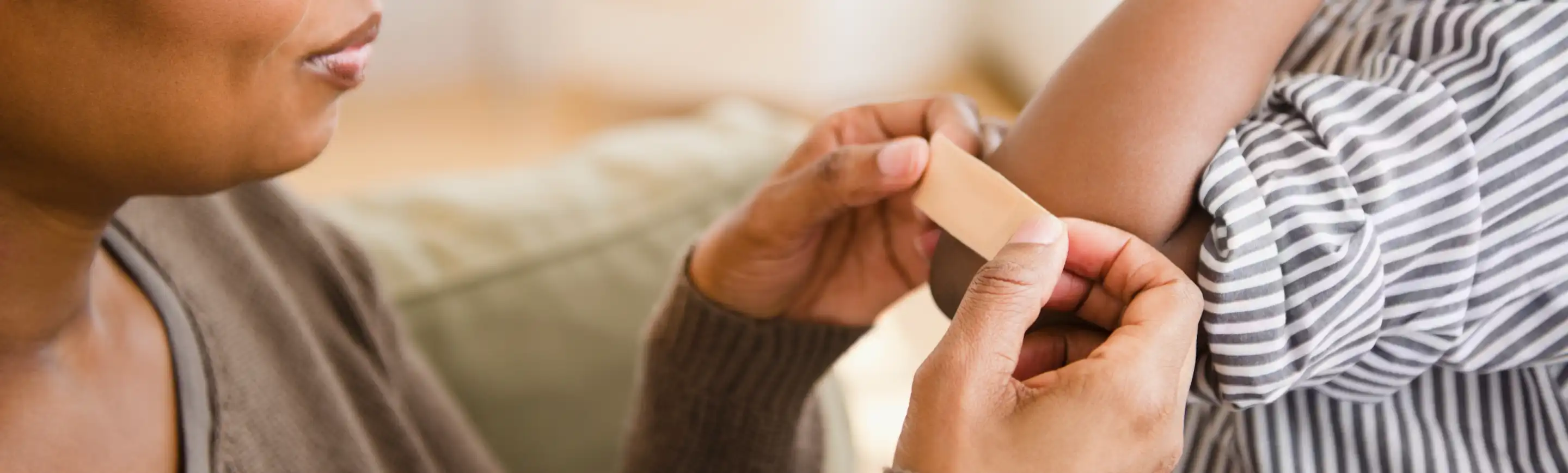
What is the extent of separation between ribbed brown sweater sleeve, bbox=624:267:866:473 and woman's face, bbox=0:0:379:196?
300 millimetres

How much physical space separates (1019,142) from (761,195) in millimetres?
204

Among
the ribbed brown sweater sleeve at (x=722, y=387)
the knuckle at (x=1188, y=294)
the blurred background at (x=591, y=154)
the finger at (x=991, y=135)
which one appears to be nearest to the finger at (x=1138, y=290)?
the knuckle at (x=1188, y=294)

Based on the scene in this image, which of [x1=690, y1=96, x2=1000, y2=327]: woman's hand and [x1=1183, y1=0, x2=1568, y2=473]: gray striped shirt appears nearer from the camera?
[x1=1183, y1=0, x2=1568, y2=473]: gray striped shirt

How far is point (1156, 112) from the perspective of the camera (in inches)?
21.4

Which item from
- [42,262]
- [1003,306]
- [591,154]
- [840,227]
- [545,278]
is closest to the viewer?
[1003,306]

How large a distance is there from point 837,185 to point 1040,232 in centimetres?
18

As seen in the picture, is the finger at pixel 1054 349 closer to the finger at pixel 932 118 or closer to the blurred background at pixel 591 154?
the finger at pixel 932 118

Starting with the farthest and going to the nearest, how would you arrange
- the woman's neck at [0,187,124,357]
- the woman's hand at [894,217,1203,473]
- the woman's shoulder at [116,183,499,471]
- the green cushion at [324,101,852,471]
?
the green cushion at [324,101,852,471] → the woman's shoulder at [116,183,499,471] → the woman's neck at [0,187,124,357] → the woman's hand at [894,217,1203,473]

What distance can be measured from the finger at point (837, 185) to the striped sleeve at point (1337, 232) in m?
0.16

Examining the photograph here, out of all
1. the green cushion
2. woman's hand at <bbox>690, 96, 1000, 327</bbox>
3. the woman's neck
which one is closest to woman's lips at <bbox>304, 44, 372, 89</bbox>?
the woman's neck

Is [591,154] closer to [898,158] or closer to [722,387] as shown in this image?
[722,387]

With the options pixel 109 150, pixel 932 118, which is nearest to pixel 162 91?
pixel 109 150

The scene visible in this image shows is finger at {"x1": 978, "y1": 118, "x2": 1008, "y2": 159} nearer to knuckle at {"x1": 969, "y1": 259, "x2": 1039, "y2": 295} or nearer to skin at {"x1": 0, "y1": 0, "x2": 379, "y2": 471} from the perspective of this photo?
knuckle at {"x1": 969, "y1": 259, "x2": 1039, "y2": 295}

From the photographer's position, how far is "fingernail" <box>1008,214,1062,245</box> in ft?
1.69
